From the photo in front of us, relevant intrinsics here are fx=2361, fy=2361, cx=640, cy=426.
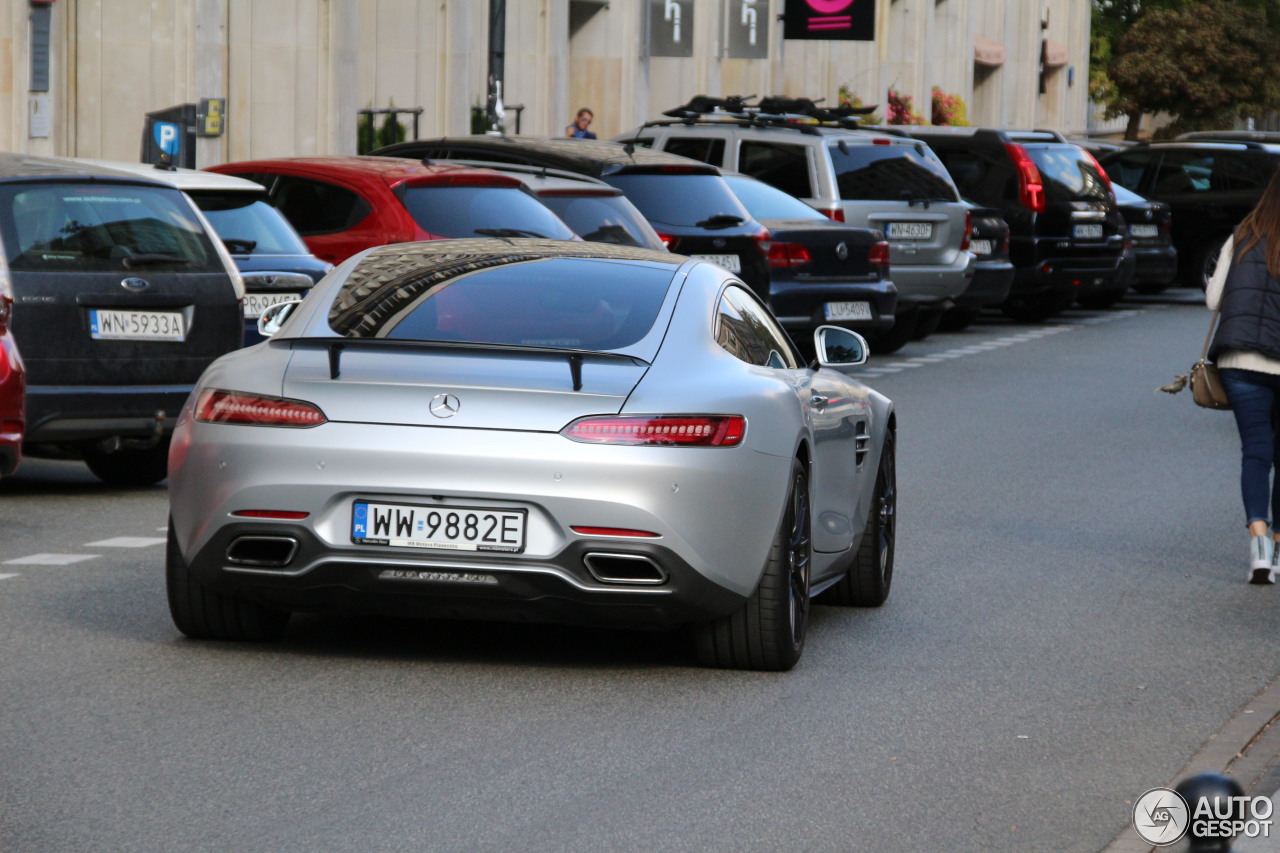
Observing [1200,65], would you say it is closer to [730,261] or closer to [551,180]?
[730,261]

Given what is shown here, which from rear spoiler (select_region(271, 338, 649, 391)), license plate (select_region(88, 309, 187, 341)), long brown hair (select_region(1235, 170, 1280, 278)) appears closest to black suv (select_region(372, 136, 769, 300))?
license plate (select_region(88, 309, 187, 341))

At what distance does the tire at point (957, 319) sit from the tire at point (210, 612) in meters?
18.5

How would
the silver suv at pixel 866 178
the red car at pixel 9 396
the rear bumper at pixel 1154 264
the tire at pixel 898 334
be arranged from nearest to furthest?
the red car at pixel 9 396 < the silver suv at pixel 866 178 < the tire at pixel 898 334 < the rear bumper at pixel 1154 264

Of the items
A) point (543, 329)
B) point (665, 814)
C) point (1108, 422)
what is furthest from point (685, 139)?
point (665, 814)

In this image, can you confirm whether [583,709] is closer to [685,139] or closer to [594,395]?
[594,395]

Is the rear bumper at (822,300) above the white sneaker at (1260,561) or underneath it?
above

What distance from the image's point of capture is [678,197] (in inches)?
704

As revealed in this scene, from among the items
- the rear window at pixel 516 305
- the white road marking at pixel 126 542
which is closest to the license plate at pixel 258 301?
the white road marking at pixel 126 542

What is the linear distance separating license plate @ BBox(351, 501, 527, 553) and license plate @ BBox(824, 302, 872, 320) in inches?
481

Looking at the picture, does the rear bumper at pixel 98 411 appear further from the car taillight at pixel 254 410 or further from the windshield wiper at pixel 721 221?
the windshield wiper at pixel 721 221

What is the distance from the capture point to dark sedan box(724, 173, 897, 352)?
18297 millimetres

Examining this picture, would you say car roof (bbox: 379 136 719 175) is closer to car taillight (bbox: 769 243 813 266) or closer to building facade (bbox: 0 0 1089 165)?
car taillight (bbox: 769 243 813 266)

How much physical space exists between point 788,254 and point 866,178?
10.5 ft

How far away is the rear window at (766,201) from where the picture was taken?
18984 millimetres
